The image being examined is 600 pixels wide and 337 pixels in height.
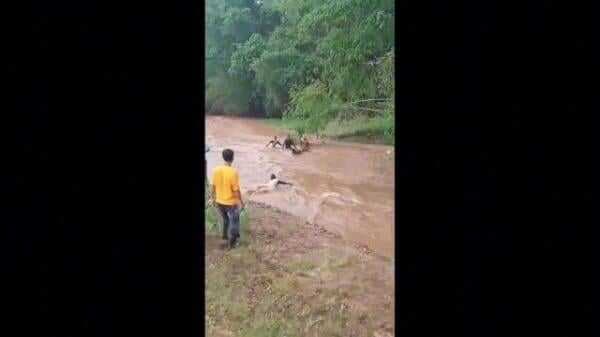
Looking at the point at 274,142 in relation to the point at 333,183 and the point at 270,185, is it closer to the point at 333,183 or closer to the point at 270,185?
the point at 270,185

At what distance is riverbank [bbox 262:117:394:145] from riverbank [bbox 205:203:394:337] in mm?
709

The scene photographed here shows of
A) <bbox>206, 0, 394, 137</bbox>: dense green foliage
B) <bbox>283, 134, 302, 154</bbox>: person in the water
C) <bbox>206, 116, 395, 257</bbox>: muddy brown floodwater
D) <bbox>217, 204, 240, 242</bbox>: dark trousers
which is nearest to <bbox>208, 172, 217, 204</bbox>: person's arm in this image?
<bbox>217, 204, 240, 242</bbox>: dark trousers

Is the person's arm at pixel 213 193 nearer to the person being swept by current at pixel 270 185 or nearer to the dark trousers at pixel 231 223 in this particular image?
the dark trousers at pixel 231 223

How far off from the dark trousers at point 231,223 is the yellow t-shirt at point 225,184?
0.08 m

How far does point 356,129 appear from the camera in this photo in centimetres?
479

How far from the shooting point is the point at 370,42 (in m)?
4.52

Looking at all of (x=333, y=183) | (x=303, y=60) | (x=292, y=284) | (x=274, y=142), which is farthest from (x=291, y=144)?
(x=292, y=284)

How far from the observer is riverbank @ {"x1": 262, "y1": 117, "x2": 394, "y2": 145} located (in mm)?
4664

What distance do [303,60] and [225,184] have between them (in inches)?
53.5

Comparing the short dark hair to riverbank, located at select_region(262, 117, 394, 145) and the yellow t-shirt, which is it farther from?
riverbank, located at select_region(262, 117, 394, 145)
